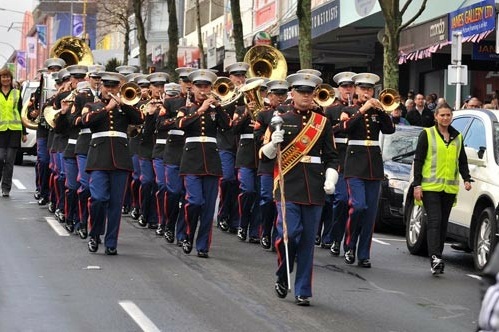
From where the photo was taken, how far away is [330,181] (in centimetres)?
1090

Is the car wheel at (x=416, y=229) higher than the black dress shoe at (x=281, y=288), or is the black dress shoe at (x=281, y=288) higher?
the car wheel at (x=416, y=229)

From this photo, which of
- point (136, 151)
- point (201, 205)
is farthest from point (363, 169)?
point (136, 151)

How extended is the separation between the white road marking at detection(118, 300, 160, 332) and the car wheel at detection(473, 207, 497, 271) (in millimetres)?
4234

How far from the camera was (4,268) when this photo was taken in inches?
498

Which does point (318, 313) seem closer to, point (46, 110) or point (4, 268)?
point (4, 268)

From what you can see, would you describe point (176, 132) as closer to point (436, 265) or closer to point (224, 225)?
point (224, 225)

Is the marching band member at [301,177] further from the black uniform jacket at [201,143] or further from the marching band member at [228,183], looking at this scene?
the marching band member at [228,183]

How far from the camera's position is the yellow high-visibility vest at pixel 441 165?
13.4 metres

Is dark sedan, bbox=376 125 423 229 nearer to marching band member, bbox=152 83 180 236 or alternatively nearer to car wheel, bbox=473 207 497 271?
marching band member, bbox=152 83 180 236

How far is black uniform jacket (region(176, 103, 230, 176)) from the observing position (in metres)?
14.1

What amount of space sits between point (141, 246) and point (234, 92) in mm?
2272

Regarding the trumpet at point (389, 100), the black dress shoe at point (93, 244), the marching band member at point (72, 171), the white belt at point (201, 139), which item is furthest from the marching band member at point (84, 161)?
the trumpet at point (389, 100)

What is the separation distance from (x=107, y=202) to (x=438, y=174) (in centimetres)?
351

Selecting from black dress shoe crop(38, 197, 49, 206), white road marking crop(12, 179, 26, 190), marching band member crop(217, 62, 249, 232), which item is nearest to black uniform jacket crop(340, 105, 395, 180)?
marching band member crop(217, 62, 249, 232)
